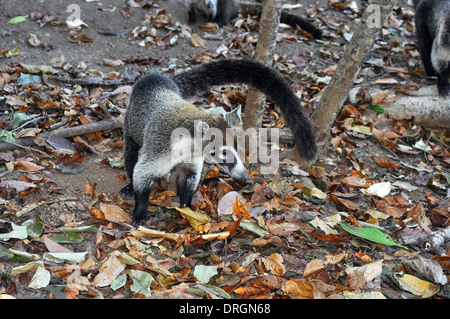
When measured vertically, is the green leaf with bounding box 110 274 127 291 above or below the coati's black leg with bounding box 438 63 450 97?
below

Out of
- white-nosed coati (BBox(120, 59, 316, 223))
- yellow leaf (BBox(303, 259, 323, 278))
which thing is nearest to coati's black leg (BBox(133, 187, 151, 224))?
white-nosed coati (BBox(120, 59, 316, 223))

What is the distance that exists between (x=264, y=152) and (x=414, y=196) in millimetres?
1592

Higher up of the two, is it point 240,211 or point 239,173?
point 239,173

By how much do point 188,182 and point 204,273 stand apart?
1.16 m

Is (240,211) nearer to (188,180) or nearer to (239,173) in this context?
(239,173)

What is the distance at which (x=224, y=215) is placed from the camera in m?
3.80

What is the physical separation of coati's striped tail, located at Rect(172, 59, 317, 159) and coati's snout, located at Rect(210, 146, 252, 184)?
532mm

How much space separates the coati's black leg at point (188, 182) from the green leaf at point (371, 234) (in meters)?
1.34

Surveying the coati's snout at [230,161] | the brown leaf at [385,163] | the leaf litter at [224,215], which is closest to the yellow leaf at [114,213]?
the leaf litter at [224,215]

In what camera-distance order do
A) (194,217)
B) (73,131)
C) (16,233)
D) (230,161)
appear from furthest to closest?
(73,131) → (230,161) → (194,217) → (16,233)

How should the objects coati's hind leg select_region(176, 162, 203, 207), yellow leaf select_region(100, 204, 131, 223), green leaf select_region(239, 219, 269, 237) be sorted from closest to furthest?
green leaf select_region(239, 219, 269, 237)
yellow leaf select_region(100, 204, 131, 223)
coati's hind leg select_region(176, 162, 203, 207)

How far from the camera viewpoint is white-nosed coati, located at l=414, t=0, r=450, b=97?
20.1ft

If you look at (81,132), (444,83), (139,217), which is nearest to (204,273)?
(139,217)

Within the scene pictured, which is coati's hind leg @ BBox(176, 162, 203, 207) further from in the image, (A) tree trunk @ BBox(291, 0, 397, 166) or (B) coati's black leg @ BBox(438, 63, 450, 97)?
(B) coati's black leg @ BBox(438, 63, 450, 97)
